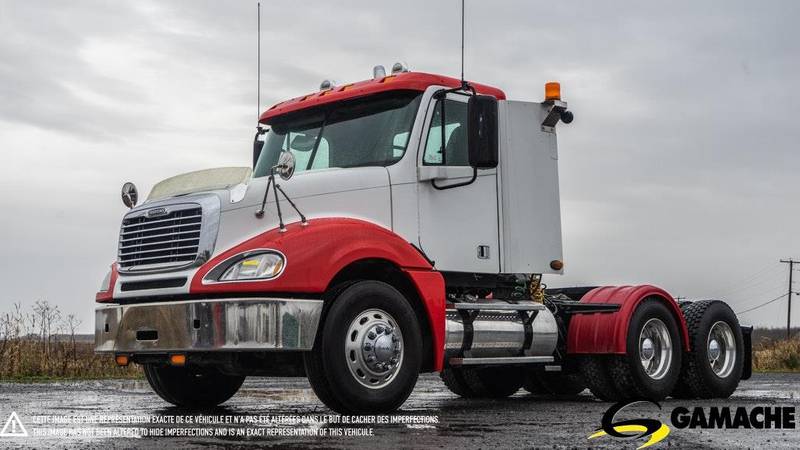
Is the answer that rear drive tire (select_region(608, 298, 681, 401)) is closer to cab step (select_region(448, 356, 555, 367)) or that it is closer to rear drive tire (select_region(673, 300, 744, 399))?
rear drive tire (select_region(673, 300, 744, 399))

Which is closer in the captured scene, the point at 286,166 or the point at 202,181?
the point at 286,166

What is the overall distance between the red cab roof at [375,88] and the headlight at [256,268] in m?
2.31

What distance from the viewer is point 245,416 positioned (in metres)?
8.91

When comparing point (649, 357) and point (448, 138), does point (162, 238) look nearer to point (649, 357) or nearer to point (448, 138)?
point (448, 138)

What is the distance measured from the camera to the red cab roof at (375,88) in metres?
9.71

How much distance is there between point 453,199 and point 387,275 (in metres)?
1.14

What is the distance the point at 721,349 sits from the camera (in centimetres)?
1210

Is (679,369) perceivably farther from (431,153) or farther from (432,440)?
(432,440)

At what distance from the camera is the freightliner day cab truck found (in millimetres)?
8148

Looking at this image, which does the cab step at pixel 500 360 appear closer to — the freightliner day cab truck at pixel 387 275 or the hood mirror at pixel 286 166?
the freightliner day cab truck at pixel 387 275

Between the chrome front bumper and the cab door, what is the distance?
1.84m

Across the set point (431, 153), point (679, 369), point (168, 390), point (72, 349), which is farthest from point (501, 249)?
point (72, 349)

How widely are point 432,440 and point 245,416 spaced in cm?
267

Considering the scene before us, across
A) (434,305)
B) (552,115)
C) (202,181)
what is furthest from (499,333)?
(202,181)
